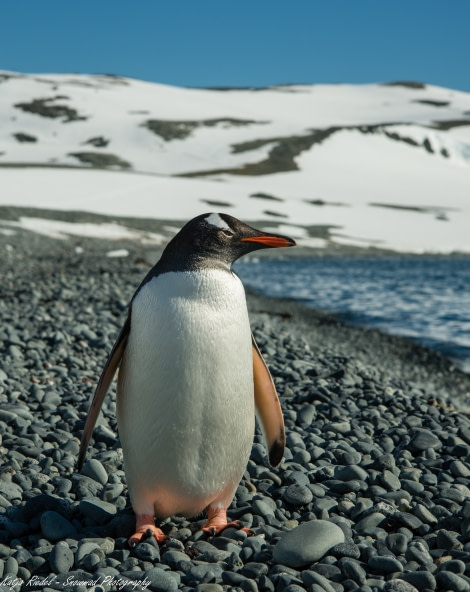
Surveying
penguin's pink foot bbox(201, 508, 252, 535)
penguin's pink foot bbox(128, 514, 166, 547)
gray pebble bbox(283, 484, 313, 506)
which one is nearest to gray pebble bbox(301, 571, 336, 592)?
penguin's pink foot bbox(201, 508, 252, 535)

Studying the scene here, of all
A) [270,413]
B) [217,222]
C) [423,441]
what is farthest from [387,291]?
[217,222]

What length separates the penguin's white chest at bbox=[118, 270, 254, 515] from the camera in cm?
338

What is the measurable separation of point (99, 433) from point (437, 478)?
2.17 m

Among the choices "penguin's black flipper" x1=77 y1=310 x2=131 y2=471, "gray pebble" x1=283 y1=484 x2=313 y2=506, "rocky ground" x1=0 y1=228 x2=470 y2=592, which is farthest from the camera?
"gray pebble" x1=283 y1=484 x2=313 y2=506

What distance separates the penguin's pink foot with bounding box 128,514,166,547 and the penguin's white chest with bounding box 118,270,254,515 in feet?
0.26

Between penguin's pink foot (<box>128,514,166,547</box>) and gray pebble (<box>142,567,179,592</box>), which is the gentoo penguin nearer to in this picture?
penguin's pink foot (<box>128,514,166,547</box>)

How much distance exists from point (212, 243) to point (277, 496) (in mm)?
1475

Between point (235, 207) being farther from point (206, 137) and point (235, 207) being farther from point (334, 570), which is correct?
point (334, 570)

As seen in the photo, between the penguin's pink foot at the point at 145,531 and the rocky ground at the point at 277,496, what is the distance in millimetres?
45

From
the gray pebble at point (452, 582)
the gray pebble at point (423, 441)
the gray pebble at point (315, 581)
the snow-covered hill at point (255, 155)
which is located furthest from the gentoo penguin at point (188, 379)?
the snow-covered hill at point (255, 155)

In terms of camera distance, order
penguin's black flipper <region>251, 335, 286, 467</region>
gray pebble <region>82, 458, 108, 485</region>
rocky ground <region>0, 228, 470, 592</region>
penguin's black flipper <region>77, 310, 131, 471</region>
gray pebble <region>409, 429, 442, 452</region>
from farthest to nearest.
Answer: gray pebble <region>409, 429, 442, 452</region> → gray pebble <region>82, 458, 108, 485</region> → penguin's black flipper <region>251, 335, 286, 467</region> → penguin's black flipper <region>77, 310, 131, 471</region> → rocky ground <region>0, 228, 470, 592</region>

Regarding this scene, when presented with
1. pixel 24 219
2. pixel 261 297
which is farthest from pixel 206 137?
pixel 261 297

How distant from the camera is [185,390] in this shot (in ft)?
11.2

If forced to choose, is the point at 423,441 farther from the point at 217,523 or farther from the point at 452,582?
the point at 452,582
